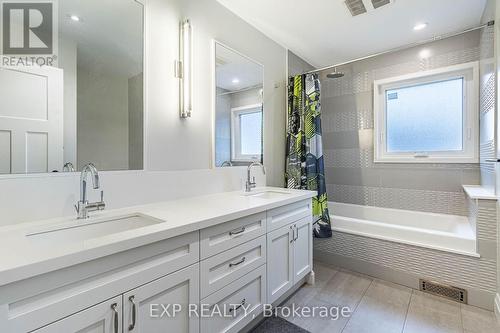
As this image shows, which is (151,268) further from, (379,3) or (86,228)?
(379,3)

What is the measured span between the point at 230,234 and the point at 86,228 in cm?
69

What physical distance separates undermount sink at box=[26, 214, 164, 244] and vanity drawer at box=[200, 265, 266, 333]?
1.75 ft

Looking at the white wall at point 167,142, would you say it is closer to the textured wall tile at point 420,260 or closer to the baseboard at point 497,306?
the textured wall tile at point 420,260

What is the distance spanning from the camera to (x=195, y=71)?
5.93ft

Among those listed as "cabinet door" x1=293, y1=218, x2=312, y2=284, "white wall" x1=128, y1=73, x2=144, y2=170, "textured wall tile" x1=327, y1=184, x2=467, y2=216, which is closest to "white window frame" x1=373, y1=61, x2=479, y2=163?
"textured wall tile" x1=327, y1=184, x2=467, y2=216

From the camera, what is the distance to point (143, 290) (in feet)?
3.02

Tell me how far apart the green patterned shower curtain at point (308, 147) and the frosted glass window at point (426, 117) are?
1049 millimetres

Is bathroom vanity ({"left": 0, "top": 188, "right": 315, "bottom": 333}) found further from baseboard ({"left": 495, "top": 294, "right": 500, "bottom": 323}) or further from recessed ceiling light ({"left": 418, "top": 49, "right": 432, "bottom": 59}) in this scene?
recessed ceiling light ({"left": 418, "top": 49, "right": 432, "bottom": 59})

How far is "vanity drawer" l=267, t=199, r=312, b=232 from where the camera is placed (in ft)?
5.28

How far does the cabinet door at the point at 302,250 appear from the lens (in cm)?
186

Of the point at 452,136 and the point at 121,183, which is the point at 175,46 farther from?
the point at 452,136

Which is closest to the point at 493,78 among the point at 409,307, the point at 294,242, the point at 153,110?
the point at 409,307

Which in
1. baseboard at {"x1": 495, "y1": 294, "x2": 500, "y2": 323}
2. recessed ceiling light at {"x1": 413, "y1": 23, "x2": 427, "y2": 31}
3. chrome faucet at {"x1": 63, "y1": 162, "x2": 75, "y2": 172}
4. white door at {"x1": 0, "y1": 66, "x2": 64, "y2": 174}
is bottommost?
baseboard at {"x1": 495, "y1": 294, "x2": 500, "y2": 323}

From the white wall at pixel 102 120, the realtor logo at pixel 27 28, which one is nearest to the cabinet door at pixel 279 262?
the white wall at pixel 102 120
